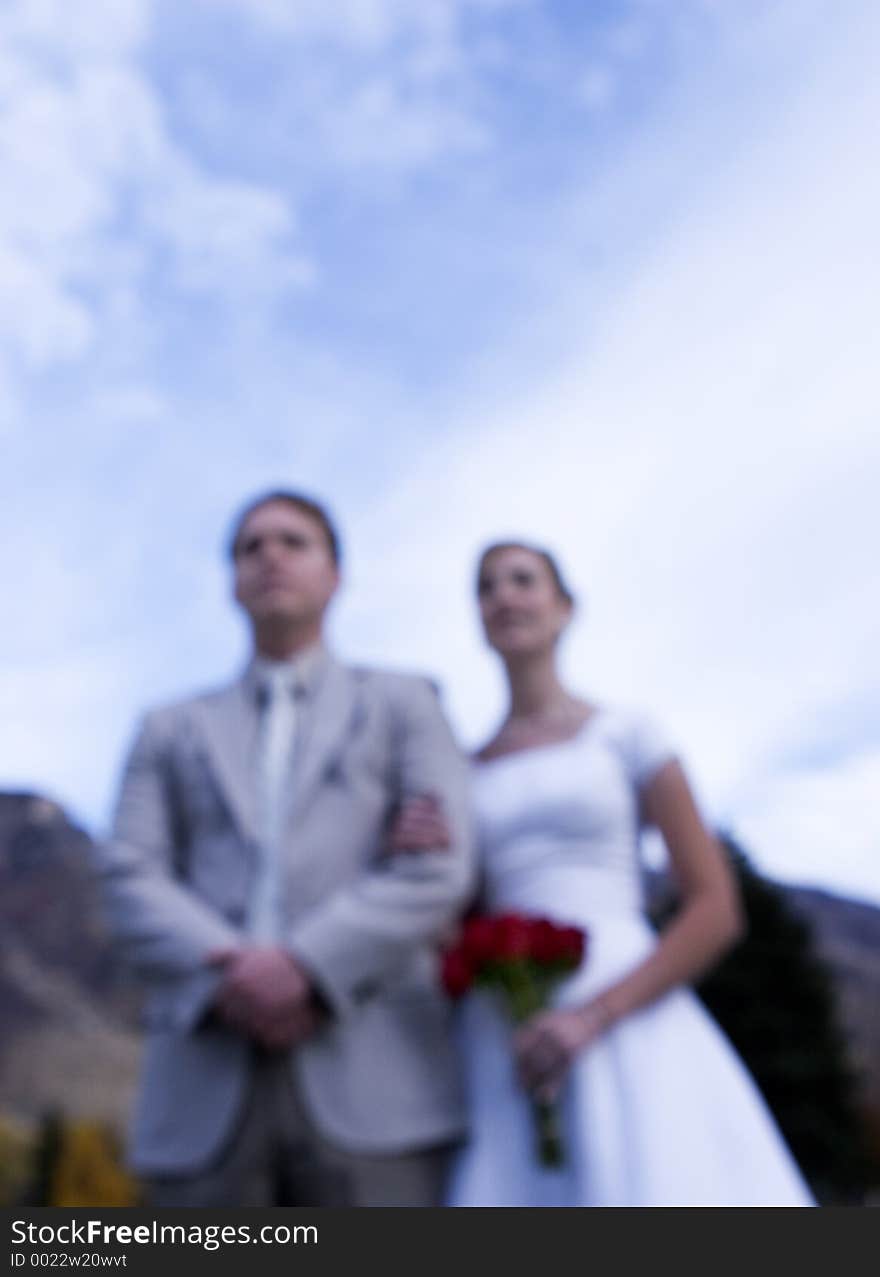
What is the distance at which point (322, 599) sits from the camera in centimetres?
293

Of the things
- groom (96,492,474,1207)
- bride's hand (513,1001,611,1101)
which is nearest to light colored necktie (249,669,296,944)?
groom (96,492,474,1207)

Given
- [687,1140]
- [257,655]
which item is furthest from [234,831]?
[687,1140]

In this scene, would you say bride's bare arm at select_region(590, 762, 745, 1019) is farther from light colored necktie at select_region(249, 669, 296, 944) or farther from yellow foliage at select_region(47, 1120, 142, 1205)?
yellow foliage at select_region(47, 1120, 142, 1205)

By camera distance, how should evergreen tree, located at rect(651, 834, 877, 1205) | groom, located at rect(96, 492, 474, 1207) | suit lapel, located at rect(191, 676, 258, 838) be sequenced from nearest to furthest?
1. groom, located at rect(96, 492, 474, 1207)
2. suit lapel, located at rect(191, 676, 258, 838)
3. evergreen tree, located at rect(651, 834, 877, 1205)

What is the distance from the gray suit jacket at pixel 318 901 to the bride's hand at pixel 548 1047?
0.61 feet

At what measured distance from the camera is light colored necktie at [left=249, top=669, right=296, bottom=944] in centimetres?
249

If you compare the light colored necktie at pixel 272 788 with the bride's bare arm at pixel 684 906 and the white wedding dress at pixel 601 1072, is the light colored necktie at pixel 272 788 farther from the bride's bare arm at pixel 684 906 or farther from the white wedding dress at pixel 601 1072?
the bride's bare arm at pixel 684 906

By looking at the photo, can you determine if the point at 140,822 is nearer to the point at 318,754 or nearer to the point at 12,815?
the point at 318,754

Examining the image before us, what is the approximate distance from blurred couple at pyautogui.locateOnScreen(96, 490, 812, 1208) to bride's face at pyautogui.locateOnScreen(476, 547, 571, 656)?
38 centimetres

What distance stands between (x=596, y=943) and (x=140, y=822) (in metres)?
1.19

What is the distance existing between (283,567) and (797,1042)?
53.7ft

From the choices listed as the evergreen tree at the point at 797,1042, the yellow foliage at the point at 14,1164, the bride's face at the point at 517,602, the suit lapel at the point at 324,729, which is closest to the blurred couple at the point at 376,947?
the suit lapel at the point at 324,729

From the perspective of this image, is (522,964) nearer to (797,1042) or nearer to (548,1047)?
(548,1047)

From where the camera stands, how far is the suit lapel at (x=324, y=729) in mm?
2629
